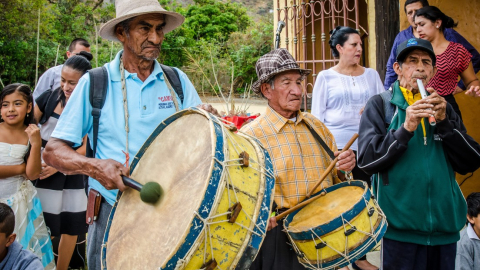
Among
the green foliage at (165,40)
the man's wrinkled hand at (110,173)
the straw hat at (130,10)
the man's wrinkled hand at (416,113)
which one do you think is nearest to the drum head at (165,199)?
the man's wrinkled hand at (110,173)

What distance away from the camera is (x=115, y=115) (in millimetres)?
2461

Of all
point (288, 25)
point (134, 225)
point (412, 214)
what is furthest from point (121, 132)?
point (288, 25)

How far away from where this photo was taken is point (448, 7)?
205 inches

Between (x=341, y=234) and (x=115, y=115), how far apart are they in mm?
1351

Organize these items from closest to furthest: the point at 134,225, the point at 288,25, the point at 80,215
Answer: the point at 134,225
the point at 80,215
the point at 288,25

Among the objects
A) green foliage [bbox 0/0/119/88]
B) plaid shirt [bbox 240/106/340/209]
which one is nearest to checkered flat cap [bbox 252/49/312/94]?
plaid shirt [bbox 240/106/340/209]

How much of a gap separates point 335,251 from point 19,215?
8.80 feet

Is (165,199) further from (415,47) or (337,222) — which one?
(415,47)

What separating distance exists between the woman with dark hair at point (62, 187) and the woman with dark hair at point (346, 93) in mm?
2248

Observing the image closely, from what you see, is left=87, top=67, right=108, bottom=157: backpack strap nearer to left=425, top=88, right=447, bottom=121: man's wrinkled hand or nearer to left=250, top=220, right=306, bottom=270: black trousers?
left=250, top=220, right=306, bottom=270: black trousers

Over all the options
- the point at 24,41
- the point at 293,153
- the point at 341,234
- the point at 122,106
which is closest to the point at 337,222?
the point at 341,234

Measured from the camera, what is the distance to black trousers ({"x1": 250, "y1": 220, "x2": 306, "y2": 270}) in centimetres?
283

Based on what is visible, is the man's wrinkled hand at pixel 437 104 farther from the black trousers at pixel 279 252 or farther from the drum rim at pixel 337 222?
the black trousers at pixel 279 252

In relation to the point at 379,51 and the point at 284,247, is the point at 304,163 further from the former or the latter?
the point at 379,51
